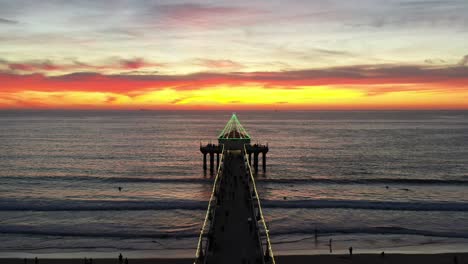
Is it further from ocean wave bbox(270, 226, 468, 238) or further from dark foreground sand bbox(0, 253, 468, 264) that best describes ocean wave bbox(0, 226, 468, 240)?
dark foreground sand bbox(0, 253, 468, 264)

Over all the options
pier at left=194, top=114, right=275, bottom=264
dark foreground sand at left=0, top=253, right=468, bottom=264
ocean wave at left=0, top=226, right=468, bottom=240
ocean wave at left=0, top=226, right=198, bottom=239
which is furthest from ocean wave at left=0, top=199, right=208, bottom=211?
dark foreground sand at left=0, top=253, right=468, bottom=264

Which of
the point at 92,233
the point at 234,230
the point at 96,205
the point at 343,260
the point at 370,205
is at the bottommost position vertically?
the point at 343,260

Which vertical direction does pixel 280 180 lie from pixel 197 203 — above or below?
above

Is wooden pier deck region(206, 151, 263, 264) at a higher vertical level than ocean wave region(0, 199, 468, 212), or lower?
higher

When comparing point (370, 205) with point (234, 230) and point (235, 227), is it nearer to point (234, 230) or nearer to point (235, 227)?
point (235, 227)

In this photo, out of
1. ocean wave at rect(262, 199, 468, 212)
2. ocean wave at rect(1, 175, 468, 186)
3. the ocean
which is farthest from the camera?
ocean wave at rect(1, 175, 468, 186)

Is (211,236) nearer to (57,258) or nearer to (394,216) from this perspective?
(57,258)

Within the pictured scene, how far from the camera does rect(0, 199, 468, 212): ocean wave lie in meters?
37.8

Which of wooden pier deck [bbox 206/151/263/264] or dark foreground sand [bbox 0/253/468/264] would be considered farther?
dark foreground sand [bbox 0/253/468/264]

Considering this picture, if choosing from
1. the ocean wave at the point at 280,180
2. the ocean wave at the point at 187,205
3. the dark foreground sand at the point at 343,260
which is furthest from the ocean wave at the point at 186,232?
the ocean wave at the point at 280,180

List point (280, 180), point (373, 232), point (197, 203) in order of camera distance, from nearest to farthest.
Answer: point (373, 232) → point (197, 203) → point (280, 180)

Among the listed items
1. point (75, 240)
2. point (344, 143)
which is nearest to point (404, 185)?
point (75, 240)

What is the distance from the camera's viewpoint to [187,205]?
3878 cm

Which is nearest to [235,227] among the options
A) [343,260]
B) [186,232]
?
[343,260]
